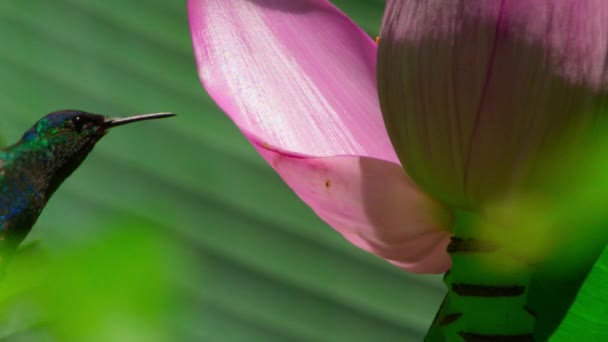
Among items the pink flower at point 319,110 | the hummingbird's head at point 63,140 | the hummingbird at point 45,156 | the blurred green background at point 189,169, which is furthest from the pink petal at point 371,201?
the blurred green background at point 189,169

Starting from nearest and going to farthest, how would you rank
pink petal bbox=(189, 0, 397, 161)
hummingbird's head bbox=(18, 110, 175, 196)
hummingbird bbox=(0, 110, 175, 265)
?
pink petal bbox=(189, 0, 397, 161)
hummingbird bbox=(0, 110, 175, 265)
hummingbird's head bbox=(18, 110, 175, 196)

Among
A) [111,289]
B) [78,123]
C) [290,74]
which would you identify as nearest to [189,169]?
[78,123]

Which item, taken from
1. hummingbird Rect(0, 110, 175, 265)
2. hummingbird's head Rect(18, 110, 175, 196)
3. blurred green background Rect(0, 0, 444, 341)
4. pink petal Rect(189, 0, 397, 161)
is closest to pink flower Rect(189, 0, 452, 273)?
pink petal Rect(189, 0, 397, 161)

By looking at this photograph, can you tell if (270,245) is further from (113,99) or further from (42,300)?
(42,300)

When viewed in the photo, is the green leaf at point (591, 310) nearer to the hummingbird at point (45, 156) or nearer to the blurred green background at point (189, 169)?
the hummingbird at point (45, 156)

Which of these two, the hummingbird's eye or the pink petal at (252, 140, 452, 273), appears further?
the hummingbird's eye

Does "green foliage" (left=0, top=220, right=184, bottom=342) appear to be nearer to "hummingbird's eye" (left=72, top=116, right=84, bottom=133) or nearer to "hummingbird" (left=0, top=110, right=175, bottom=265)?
"hummingbird" (left=0, top=110, right=175, bottom=265)

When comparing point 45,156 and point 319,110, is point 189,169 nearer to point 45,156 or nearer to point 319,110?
point 45,156
